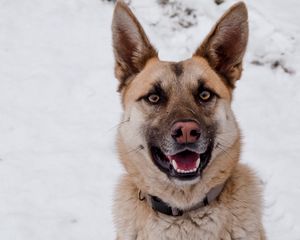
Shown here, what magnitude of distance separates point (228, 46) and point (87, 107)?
3045 mm

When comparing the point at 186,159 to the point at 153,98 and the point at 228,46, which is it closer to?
the point at 153,98

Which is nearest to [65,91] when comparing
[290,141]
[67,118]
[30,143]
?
[67,118]

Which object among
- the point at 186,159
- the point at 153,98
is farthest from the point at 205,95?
the point at 186,159

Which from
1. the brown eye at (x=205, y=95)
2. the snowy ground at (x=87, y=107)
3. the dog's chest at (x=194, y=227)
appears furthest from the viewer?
the snowy ground at (x=87, y=107)

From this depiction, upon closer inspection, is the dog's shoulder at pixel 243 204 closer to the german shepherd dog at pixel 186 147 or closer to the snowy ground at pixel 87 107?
the german shepherd dog at pixel 186 147

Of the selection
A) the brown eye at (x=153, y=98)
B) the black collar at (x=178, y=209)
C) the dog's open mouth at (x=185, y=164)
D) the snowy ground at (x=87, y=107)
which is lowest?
the snowy ground at (x=87, y=107)

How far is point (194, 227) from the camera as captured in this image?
3637 millimetres

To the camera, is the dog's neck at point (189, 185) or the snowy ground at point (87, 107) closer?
the dog's neck at point (189, 185)

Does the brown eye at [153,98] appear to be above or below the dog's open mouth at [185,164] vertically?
above

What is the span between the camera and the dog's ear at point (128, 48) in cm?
393

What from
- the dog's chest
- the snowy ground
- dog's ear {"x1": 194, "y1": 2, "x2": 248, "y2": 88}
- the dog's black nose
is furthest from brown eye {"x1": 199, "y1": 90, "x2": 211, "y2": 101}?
the snowy ground

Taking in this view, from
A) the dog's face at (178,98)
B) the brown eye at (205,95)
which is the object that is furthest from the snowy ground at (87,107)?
the brown eye at (205,95)

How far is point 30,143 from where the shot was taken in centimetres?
619

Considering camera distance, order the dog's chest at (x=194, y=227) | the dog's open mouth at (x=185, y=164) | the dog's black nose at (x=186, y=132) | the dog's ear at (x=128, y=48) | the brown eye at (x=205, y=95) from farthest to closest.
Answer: the dog's ear at (x=128, y=48), the brown eye at (x=205, y=95), the dog's chest at (x=194, y=227), the dog's open mouth at (x=185, y=164), the dog's black nose at (x=186, y=132)
